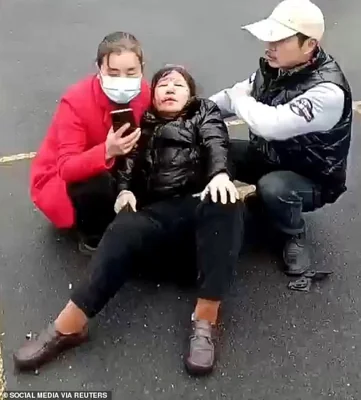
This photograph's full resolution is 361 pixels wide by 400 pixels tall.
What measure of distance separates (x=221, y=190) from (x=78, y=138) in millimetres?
701

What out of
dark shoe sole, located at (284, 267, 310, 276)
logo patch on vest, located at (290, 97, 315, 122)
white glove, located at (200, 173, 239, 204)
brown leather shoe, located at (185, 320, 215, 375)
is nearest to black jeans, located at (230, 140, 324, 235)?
dark shoe sole, located at (284, 267, 310, 276)

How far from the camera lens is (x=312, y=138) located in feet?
10.8

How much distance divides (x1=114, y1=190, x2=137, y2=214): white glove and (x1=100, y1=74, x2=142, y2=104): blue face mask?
39 centimetres

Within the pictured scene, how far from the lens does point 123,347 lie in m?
3.10

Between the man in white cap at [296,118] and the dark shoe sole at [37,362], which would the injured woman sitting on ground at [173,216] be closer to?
the dark shoe sole at [37,362]

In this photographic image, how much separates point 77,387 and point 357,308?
1.23 metres

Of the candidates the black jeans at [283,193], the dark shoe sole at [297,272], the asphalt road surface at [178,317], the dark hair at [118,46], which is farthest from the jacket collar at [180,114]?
the dark shoe sole at [297,272]

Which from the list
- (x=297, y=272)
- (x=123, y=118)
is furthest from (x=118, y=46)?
(x=297, y=272)

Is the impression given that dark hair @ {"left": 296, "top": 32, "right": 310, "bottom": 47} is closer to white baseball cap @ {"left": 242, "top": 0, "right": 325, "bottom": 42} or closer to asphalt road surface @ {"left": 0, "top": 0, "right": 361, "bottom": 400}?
white baseball cap @ {"left": 242, "top": 0, "right": 325, "bottom": 42}

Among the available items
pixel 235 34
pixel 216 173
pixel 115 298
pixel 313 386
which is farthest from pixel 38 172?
pixel 235 34

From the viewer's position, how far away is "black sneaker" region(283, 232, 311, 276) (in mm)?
3494

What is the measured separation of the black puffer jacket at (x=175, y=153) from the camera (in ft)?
10.4

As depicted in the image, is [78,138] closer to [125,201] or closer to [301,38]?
[125,201]

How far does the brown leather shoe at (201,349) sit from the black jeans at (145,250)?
13 cm
